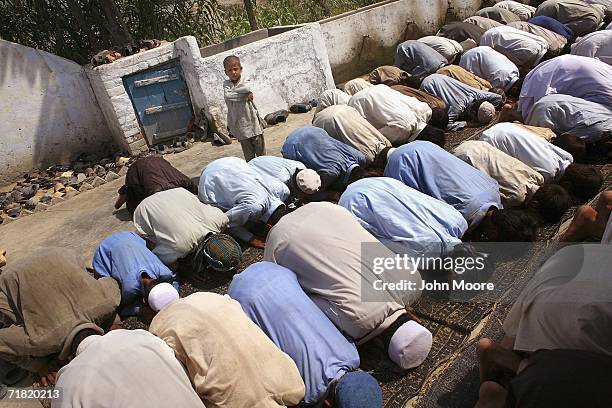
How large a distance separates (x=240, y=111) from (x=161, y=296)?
2.44m

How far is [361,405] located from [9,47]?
21.3 ft

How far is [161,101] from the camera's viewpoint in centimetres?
695

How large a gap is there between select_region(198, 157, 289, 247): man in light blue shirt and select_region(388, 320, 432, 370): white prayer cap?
71.0 inches

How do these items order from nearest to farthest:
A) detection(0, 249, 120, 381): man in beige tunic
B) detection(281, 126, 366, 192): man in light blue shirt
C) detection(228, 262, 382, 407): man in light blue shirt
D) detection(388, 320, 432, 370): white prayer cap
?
detection(228, 262, 382, 407): man in light blue shirt
detection(388, 320, 432, 370): white prayer cap
detection(0, 249, 120, 381): man in beige tunic
detection(281, 126, 366, 192): man in light blue shirt

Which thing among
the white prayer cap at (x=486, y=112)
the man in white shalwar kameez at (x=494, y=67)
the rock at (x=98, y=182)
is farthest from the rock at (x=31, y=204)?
the man in white shalwar kameez at (x=494, y=67)

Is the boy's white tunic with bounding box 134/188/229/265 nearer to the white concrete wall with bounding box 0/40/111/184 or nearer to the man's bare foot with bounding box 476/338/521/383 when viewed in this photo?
the man's bare foot with bounding box 476/338/521/383

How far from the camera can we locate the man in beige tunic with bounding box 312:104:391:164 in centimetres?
507

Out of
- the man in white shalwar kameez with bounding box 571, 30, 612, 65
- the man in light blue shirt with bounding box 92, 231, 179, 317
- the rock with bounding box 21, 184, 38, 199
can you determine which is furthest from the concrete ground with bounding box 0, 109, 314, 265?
the man in white shalwar kameez with bounding box 571, 30, 612, 65

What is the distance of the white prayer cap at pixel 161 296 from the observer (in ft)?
11.5

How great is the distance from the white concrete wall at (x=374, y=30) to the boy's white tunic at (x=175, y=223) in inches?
217

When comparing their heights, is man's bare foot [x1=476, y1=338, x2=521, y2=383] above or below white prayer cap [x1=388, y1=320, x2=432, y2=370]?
above

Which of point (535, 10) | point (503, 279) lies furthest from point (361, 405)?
point (535, 10)

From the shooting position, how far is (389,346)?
9.42 ft

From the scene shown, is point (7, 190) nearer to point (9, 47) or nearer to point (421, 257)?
point (9, 47)
